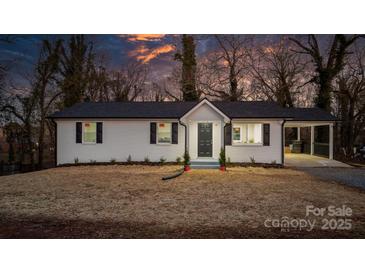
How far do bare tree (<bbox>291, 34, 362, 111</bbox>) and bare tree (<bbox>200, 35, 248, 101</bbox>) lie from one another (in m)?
5.99

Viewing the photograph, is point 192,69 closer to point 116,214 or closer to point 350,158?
point 350,158

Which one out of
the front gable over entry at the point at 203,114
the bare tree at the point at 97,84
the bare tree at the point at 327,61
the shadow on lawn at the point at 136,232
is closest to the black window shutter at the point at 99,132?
the front gable over entry at the point at 203,114

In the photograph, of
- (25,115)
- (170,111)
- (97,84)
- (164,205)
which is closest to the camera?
(164,205)

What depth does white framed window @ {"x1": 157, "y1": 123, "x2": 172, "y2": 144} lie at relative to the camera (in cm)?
1466

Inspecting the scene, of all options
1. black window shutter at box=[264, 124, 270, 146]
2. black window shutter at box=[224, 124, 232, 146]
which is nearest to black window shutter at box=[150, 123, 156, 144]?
black window shutter at box=[224, 124, 232, 146]

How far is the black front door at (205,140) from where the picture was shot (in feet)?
45.9

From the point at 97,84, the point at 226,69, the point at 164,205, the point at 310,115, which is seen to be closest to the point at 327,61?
the point at 310,115

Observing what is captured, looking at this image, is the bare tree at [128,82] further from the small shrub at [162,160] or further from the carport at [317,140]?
the carport at [317,140]

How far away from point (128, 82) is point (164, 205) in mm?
22733

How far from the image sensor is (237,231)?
4871mm

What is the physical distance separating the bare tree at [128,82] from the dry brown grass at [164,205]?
55.7 ft

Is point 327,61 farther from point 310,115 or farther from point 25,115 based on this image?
point 25,115

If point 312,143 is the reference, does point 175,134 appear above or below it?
above

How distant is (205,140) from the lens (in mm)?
13992
